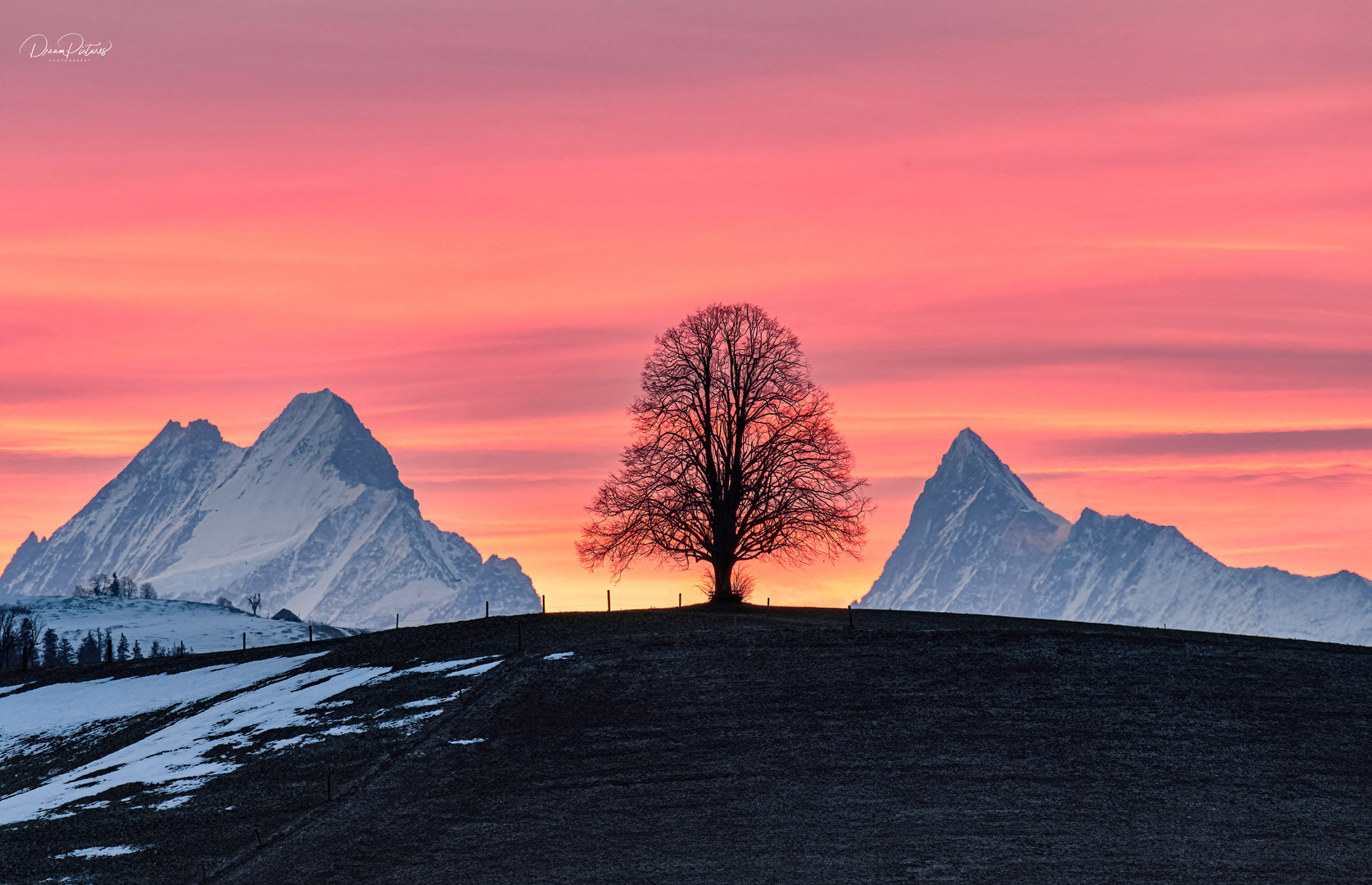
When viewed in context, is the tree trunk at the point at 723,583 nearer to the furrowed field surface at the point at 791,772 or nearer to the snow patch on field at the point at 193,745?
the furrowed field surface at the point at 791,772

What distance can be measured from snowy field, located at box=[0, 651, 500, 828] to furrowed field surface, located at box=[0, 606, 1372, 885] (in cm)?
41

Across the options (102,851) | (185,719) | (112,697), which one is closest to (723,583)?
(185,719)

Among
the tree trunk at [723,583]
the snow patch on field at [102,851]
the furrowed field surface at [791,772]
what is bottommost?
the snow patch on field at [102,851]

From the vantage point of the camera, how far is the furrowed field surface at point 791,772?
3244 centimetres

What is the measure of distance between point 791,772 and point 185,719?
29.2m

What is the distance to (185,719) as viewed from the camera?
56.3 meters

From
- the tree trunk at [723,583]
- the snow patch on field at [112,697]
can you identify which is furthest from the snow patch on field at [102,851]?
the tree trunk at [723,583]

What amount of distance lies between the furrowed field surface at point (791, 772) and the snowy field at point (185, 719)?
406 mm

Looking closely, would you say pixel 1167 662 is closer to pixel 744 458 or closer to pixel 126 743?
pixel 744 458

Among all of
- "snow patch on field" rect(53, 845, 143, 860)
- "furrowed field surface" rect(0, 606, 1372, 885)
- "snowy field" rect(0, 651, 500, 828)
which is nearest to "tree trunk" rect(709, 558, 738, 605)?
"furrowed field surface" rect(0, 606, 1372, 885)

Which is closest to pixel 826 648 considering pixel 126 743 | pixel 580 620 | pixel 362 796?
pixel 580 620

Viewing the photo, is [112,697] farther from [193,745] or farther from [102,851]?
[102,851]

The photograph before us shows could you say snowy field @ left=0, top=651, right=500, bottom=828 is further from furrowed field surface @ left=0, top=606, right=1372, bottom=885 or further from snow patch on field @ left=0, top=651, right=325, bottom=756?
A: furrowed field surface @ left=0, top=606, right=1372, bottom=885

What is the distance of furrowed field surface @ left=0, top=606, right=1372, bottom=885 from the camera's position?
32438 mm
